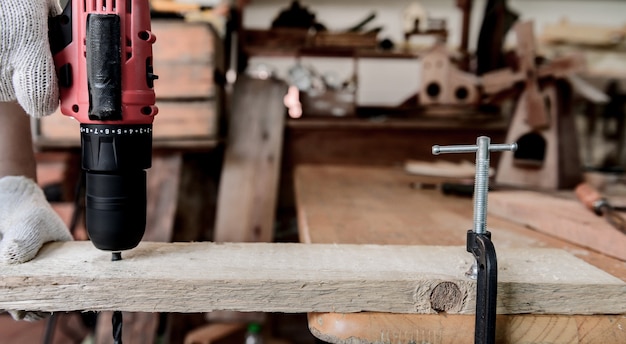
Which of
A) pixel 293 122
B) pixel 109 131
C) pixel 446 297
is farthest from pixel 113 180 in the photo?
pixel 293 122

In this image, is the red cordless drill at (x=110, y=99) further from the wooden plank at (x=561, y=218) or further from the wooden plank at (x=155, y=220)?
the wooden plank at (x=155, y=220)

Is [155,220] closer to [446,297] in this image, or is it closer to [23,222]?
[23,222]

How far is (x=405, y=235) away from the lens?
33.8 inches

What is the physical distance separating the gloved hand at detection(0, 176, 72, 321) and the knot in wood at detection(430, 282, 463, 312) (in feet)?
1.51

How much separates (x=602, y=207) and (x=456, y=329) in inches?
21.3

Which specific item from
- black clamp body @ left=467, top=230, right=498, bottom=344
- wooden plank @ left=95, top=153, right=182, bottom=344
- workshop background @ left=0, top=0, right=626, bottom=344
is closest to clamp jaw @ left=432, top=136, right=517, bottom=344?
black clamp body @ left=467, top=230, right=498, bottom=344

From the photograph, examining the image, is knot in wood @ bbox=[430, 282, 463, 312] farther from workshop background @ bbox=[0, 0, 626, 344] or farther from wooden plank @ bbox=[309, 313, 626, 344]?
workshop background @ bbox=[0, 0, 626, 344]

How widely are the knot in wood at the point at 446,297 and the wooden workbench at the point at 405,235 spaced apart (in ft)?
0.04

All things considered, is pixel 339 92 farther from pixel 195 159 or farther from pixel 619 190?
pixel 619 190

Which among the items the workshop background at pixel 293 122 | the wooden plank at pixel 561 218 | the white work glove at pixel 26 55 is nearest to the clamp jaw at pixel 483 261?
the wooden plank at pixel 561 218

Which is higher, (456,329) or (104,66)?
Result: (104,66)

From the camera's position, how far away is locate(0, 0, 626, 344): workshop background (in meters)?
1.42

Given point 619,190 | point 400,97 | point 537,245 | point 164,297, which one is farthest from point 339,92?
point 164,297

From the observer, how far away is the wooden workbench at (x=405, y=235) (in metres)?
0.55
